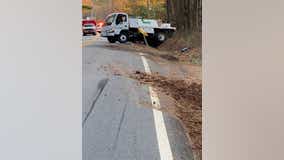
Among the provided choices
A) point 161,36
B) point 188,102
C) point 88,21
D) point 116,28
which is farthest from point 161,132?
point 88,21

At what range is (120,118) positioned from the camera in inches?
88.5

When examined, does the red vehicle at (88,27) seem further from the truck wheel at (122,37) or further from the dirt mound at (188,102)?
the dirt mound at (188,102)

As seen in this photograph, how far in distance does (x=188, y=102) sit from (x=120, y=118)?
16.7 inches

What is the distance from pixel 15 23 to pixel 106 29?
0.54m

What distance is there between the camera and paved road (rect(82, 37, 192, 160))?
87.1 inches

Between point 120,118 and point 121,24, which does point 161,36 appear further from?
point 120,118

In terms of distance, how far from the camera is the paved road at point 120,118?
7.26 feet

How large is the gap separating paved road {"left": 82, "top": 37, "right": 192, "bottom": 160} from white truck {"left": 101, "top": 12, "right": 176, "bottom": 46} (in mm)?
80

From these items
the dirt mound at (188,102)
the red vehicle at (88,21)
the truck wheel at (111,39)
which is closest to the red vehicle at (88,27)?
the red vehicle at (88,21)

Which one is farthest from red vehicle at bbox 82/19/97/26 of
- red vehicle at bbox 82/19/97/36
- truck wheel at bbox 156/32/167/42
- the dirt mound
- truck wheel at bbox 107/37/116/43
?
the dirt mound

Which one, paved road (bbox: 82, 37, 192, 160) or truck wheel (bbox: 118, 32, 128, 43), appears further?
truck wheel (bbox: 118, 32, 128, 43)

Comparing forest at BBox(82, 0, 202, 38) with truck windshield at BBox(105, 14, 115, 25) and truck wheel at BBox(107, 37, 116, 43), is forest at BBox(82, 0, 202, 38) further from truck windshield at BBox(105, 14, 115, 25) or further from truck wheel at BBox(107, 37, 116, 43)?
truck wheel at BBox(107, 37, 116, 43)
